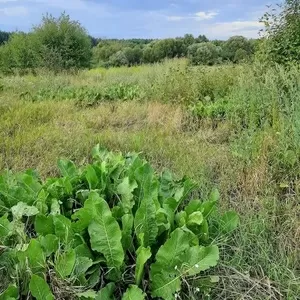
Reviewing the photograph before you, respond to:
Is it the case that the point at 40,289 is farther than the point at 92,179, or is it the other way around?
the point at 92,179

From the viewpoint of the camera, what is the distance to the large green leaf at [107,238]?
160cm

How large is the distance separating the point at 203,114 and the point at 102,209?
3134 mm

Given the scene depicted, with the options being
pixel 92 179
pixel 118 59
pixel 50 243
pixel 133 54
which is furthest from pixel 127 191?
pixel 133 54

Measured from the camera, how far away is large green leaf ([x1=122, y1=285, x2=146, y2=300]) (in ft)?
4.89

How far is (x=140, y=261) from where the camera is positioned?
5.12 ft

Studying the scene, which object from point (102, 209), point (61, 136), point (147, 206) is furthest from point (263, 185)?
point (61, 136)

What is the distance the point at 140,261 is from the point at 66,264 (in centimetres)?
29

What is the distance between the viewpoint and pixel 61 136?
3.81 meters

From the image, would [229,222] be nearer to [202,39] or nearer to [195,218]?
[195,218]

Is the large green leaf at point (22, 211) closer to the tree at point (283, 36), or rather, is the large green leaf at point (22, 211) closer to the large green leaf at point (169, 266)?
the large green leaf at point (169, 266)

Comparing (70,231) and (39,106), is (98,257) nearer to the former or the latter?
(70,231)

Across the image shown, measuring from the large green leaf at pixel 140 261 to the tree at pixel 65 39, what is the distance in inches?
625

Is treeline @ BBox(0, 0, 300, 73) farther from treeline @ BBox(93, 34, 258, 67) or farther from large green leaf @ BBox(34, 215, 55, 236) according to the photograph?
large green leaf @ BBox(34, 215, 55, 236)

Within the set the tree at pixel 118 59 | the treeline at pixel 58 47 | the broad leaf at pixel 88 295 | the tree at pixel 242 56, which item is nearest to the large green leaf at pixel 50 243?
the broad leaf at pixel 88 295
